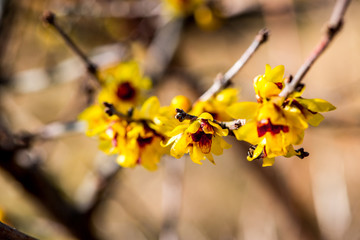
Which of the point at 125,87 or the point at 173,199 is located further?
the point at 173,199

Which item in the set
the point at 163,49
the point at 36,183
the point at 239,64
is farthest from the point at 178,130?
the point at 163,49

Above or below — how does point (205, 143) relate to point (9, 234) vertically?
above

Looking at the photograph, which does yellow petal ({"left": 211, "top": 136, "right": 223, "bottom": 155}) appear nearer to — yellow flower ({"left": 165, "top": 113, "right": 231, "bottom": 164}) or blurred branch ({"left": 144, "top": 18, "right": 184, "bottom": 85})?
yellow flower ({"left": 165, "top": 113, "right": 231, "bottom": 164})

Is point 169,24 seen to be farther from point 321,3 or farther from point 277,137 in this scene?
point 277,137

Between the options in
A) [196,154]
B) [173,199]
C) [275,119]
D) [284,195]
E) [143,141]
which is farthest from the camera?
[284,195]

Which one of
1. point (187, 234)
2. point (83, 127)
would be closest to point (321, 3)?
point (83, 127)

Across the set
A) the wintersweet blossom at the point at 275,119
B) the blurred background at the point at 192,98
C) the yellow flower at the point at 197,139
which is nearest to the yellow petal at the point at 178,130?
the yellow flower at the point at 197,139

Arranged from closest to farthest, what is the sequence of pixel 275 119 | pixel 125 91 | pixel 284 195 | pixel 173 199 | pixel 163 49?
1. pixel 275 119
2. pixel 125 91
3. pixel 173 199
4. pixel 163 49
5. pixel 284 195

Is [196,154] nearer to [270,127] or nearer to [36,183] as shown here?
[270,127]
